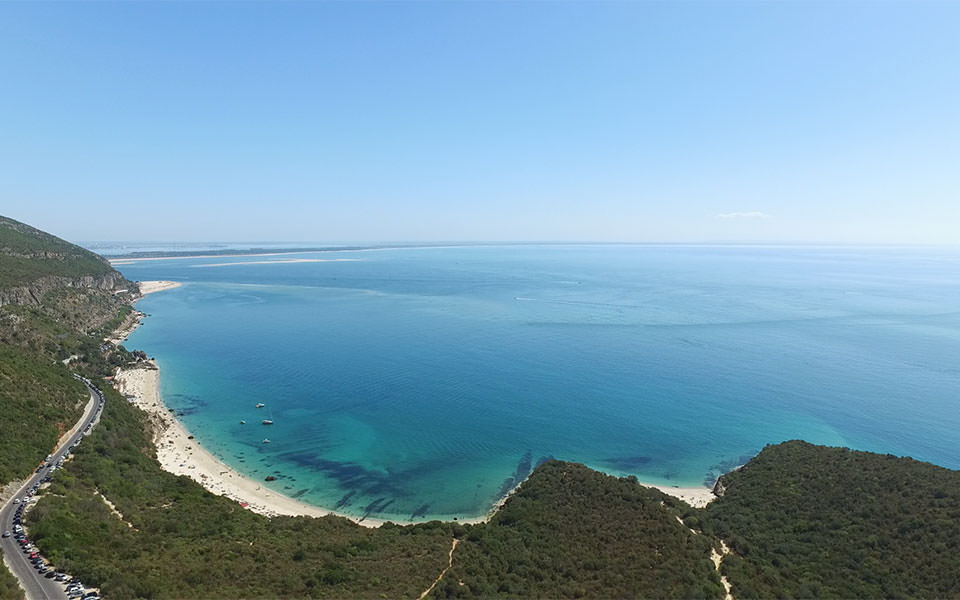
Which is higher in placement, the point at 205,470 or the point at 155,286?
the point at 155,286

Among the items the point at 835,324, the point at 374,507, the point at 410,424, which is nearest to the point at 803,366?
the point at 835,324

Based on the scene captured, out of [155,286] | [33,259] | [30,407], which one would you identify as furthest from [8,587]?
[155,286]

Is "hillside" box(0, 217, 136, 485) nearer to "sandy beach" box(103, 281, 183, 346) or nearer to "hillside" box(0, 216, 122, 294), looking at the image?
"hillside" box(0, 216, 122, 294)

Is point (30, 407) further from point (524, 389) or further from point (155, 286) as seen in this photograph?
point (155, 286)


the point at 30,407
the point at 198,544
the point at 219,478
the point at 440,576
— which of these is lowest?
the point at 219,478

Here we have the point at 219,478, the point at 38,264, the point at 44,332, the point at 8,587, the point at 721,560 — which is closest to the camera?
the point at 8,587

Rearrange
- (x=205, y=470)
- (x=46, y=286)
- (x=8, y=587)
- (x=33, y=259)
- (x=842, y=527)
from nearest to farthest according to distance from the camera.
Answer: (x=8, y=587) → (x=842, y=527) → (x=205, y=470) → (x=46, y=286) → (x=33, y=259)

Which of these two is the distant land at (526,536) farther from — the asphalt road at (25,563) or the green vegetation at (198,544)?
the asphalt road at (25,563)

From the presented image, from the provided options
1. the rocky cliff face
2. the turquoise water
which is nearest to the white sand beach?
the turquoise water
